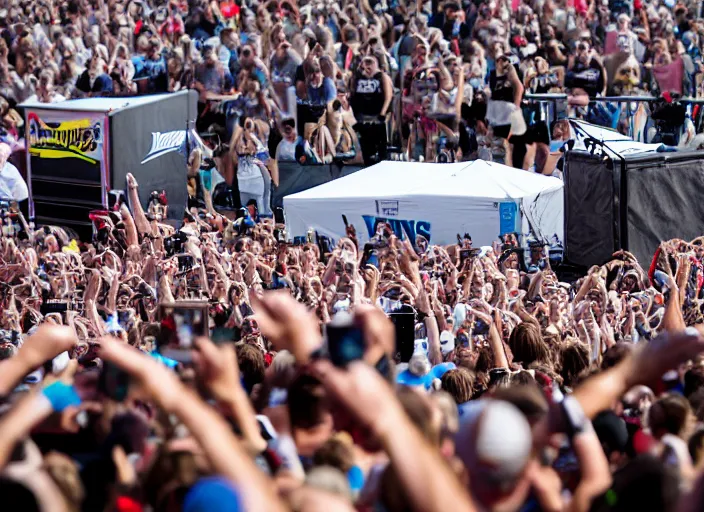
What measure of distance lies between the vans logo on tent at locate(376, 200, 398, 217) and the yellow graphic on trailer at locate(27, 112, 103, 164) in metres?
3.10

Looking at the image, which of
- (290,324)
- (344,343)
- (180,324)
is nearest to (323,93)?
(180,324)

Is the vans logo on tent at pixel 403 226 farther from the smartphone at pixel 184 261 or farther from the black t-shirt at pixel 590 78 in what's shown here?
the black t-shirt at pixel 590 78

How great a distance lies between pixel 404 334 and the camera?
7785 mm

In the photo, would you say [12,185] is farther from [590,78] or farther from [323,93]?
[590,78]

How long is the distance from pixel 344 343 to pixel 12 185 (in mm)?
13245

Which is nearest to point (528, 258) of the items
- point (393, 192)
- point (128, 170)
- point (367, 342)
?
point (393, 192)

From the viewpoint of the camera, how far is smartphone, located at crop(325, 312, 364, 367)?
3.13 m

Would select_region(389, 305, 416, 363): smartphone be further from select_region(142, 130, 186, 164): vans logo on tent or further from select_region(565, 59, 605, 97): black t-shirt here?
select_region(565, 59, 605, 97): black t-shirt

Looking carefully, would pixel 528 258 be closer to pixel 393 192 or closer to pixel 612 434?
pixel 393 192

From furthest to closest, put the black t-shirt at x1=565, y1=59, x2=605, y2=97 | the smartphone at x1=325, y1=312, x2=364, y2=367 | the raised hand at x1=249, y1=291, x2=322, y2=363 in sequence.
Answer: the black t-shirt at x1=565, y1=59, x2=605, y2=97
the raised hand at x1=249, y1=291, x2=322, y2=363
the smartphone at x1=325, y1=312, x2=364, y2=367

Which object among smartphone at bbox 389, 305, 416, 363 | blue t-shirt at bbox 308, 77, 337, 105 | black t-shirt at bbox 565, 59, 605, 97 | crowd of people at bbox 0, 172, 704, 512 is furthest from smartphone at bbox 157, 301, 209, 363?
black t-shirt at bbox 565, 59, 605, 97

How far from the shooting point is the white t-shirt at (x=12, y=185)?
15.7 m

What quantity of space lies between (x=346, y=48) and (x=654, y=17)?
512 cm

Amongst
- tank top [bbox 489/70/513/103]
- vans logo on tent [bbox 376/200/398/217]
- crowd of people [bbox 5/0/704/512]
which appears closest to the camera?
crowd of people [bbox 5/0/704/512]
